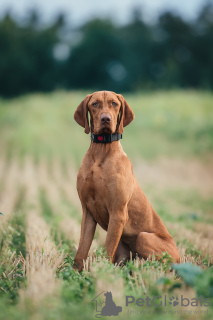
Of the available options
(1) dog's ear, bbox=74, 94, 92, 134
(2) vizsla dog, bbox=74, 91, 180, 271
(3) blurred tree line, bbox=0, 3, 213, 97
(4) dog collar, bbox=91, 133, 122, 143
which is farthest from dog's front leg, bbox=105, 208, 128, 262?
(3) blurred tree line, bbox=0, 3, 213, 97

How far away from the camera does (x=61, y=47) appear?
3853 cm

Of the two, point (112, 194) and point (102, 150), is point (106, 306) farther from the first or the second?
point (102, 150)

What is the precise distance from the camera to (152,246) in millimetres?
4395

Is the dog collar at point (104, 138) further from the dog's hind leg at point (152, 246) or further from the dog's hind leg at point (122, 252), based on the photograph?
the dog's hind leg at point (122, 252)

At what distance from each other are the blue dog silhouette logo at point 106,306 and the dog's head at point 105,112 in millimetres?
1762

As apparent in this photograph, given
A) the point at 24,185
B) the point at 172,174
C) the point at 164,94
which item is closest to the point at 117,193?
the point at 24,185

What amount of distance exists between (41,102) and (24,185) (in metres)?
13.6

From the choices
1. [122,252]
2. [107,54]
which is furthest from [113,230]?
[107,54]

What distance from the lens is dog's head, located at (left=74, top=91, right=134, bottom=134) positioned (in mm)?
4227

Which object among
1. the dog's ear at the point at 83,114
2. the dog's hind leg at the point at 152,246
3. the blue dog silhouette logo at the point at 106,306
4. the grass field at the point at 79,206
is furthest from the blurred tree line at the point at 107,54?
the blue dog silhouette logo at the point at 106,306

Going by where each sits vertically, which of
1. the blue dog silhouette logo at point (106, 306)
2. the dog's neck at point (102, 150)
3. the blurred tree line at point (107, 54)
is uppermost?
the blurred tree line at point (107, 54)

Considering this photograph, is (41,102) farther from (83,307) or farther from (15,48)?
(83,307)

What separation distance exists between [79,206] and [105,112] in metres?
5.90

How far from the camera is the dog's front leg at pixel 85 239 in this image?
4363mm
